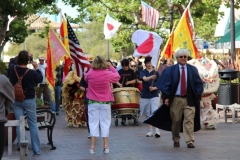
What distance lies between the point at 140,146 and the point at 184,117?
1008mm

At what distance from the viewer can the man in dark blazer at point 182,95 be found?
44.2 feet

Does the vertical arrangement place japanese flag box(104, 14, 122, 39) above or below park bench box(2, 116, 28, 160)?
above

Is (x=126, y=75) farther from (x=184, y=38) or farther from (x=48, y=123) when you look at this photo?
(x=48, y=123)

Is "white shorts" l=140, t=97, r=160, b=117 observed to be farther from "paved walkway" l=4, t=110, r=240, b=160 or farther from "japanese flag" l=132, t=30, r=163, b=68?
"japanese flag" l=132, t=30, r=163, b=68

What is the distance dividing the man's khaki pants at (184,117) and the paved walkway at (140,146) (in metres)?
0.24

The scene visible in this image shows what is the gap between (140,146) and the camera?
13.9 m

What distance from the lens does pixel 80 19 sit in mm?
42656

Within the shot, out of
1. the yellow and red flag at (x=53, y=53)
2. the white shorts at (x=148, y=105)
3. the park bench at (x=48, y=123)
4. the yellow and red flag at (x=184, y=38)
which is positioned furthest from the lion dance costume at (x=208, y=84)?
the park bench at (x=48, y=123)

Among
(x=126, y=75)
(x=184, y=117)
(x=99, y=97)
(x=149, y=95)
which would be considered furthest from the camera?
(x=126, y=75)

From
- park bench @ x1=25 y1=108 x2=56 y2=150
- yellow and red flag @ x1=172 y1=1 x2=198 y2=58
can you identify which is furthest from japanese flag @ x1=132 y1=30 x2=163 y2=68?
park bench @ x1=25 y1=108 x2=56 y2=150

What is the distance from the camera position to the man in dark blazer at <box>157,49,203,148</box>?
13484 mm

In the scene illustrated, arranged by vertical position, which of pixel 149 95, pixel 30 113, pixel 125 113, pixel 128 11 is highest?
pixel 128 11

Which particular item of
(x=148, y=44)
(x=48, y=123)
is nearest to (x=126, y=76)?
(x=148, y=44)

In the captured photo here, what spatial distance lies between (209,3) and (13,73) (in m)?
23.9
